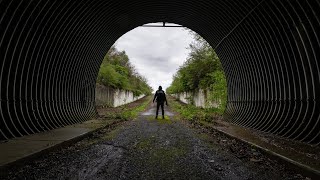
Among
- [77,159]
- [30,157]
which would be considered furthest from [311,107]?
[30,157]


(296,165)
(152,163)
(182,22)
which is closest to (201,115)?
(182,22)

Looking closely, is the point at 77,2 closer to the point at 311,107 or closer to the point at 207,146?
the point at 207,146

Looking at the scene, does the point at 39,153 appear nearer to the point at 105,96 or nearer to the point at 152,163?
the point at 152,163

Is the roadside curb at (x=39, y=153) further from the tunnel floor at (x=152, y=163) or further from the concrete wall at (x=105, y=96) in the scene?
the concrete wall at (x=105, y=96)

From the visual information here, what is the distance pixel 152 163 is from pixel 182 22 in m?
12.3

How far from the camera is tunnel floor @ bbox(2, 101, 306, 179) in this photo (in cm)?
522

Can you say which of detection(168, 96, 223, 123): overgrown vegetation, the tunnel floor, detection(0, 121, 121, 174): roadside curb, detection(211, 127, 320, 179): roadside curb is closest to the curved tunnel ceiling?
detection(168, 96, 223, 123): overgrown vegetation

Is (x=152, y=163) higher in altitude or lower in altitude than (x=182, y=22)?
lower

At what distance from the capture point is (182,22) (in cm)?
1736

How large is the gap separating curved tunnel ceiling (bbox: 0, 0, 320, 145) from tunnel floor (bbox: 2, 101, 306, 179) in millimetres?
2247

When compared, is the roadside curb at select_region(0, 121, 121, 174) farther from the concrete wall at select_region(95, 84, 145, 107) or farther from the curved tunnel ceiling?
the concrete wall at select_region(95, 84, 145, 107)

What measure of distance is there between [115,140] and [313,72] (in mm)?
5329

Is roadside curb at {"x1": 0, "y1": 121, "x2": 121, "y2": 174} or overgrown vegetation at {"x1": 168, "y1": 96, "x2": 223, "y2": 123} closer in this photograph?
roadside curb at {"x1": 0, "y1": 121, "x2": 121, "y2": 174}

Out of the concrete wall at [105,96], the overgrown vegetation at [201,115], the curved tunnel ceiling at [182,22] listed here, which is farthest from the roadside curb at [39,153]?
the concrete wall at [105,96]
